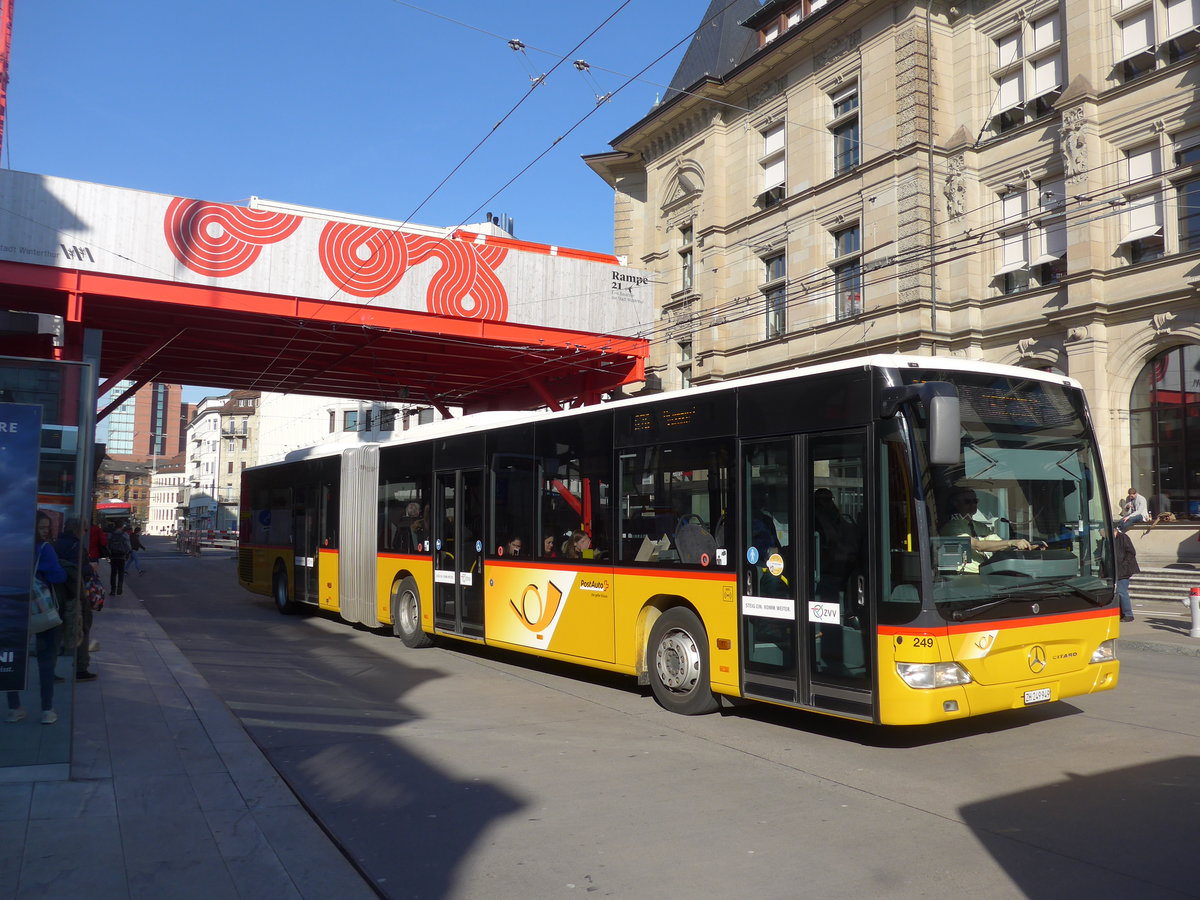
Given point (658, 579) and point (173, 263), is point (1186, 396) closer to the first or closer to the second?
point (658, 579)

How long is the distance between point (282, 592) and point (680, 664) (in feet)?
42.6

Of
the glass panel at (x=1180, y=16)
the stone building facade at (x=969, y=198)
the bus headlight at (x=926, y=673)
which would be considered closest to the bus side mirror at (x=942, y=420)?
the bus headlight at (x=926, y=673)

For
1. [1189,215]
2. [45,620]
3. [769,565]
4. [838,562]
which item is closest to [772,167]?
[1189,215]

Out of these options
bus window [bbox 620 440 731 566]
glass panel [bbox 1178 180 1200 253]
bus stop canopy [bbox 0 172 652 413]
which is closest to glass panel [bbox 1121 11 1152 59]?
glass panel [bbox 1178 180 1200 253]

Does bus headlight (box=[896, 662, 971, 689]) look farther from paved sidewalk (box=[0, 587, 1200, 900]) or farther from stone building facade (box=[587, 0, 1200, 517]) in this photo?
stone building facade (box=[587, 0, 1200, 517])

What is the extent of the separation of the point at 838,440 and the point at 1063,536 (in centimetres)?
190

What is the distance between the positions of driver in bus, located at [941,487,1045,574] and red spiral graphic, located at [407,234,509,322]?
15.8m

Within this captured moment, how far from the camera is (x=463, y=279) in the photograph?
71.2ft

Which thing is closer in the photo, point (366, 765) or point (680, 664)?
point (366, 765)

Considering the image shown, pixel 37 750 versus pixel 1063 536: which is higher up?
pixel 1063 536

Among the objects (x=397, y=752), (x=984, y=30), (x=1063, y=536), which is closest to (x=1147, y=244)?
(x=984, y=30)

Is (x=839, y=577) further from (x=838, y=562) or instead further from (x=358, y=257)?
(x=358, y=257)

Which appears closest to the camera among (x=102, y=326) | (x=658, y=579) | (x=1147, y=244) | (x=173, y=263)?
(x=658, y=579)

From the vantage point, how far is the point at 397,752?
7.59m
